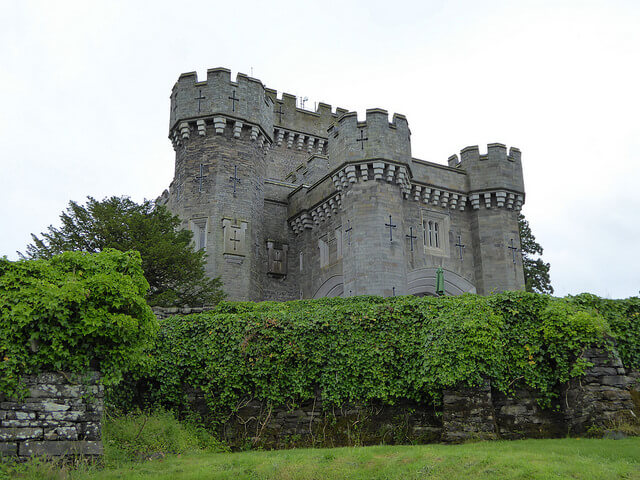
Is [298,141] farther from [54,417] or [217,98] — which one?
[54,417]

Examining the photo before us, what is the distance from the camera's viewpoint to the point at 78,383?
10.5 meters

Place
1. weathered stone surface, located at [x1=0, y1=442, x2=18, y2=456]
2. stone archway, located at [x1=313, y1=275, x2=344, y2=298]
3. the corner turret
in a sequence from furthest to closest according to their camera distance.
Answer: the corner turret → stone archway, located at [x1=313, y1=275, x2=344, y2=298] → weathered stone surface, located at [x1=0, y1=442, x2=18, y2=456]

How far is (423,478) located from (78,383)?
5.91 m

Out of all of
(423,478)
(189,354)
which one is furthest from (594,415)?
(189,354)

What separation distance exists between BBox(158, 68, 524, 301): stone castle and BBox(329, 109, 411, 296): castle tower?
1.5 inches

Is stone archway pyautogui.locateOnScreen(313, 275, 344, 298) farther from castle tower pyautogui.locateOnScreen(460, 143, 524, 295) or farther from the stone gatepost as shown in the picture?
the stone gatepost

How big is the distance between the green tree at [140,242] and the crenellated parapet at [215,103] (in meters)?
5.62

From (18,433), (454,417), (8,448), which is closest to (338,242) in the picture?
(454,417)

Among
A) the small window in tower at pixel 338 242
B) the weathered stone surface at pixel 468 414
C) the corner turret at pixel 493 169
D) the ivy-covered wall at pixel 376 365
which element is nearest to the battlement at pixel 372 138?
the small window in tower at pixel 338 242

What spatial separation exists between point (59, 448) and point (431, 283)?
15.5m

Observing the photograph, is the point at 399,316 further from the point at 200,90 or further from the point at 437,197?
the point at 200,90

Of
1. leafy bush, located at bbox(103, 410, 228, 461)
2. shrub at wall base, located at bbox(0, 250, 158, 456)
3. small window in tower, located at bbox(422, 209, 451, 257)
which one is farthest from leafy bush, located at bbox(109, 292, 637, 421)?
small window in tower, located at bbox(422, 209, 451, 257)

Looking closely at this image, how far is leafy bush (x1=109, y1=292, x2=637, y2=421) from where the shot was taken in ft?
41.1

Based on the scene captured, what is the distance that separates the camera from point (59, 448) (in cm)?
996
